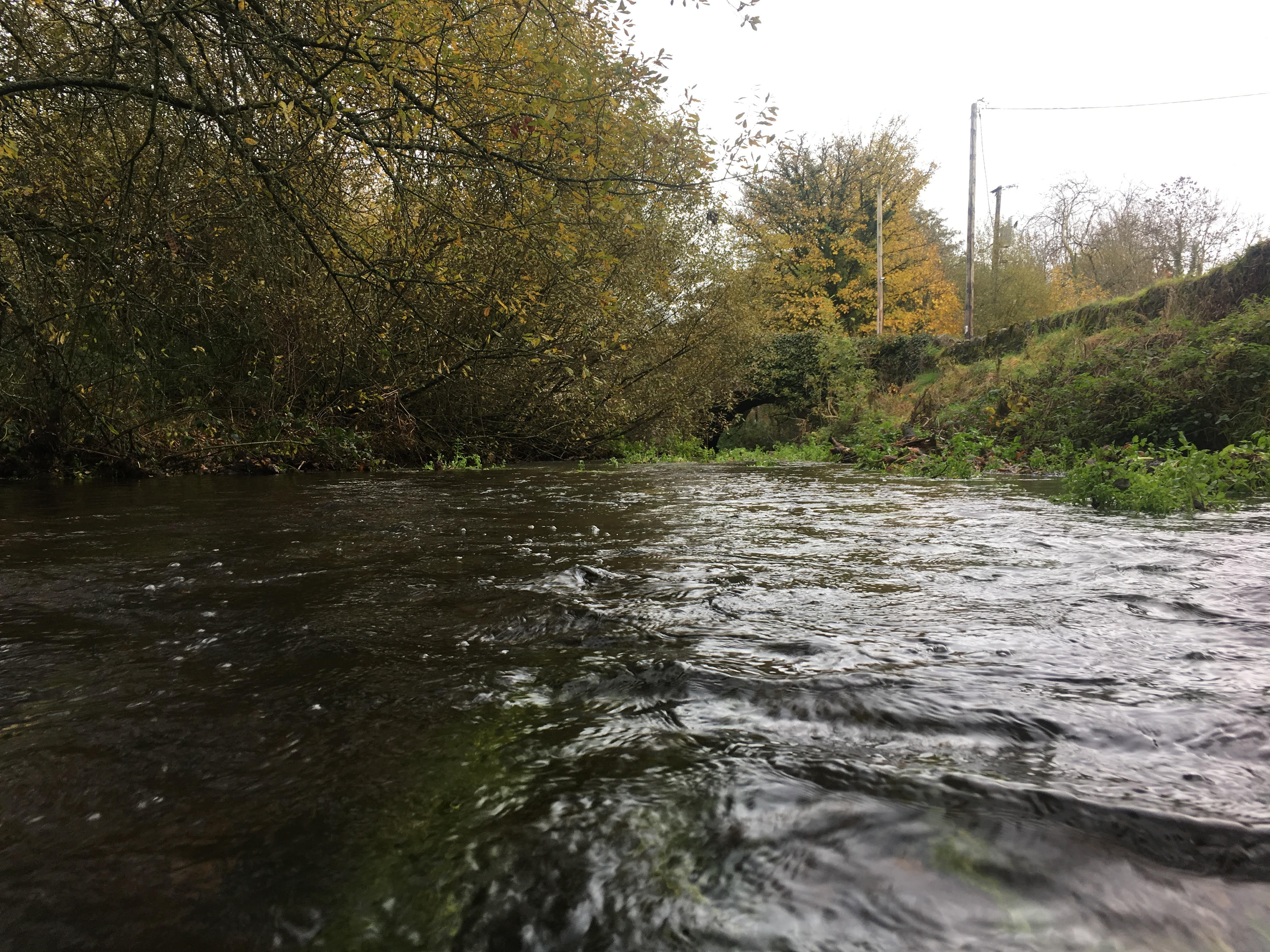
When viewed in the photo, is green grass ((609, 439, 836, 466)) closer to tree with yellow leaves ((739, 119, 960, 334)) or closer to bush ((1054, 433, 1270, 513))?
bush ((1054, 433, 1270, 513))

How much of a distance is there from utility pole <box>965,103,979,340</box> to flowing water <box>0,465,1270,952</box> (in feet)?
79.7

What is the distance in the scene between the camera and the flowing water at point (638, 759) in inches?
37.4

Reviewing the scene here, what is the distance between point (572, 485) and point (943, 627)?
613 cm

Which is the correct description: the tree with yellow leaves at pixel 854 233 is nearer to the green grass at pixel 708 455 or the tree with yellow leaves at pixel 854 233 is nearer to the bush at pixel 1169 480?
the green grass at pixel 708 455

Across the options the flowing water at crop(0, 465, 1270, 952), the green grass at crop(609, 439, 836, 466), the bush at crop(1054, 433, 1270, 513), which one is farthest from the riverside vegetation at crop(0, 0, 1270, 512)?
the flowing water at crop(0, 465, 1270, 952)

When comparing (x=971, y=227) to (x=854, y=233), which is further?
(x=854, y=233)

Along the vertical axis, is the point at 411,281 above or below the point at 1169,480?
above

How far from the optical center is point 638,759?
137 centimetres

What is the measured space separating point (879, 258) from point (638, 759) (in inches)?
1206

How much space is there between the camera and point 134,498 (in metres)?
6.29

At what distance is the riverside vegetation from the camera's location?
16.3 feet

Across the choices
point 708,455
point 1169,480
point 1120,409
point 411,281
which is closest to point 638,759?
point 411,281

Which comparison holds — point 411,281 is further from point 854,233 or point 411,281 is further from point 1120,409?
point 854,233

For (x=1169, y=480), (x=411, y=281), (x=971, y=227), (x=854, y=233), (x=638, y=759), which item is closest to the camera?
(x=638, y=759)
